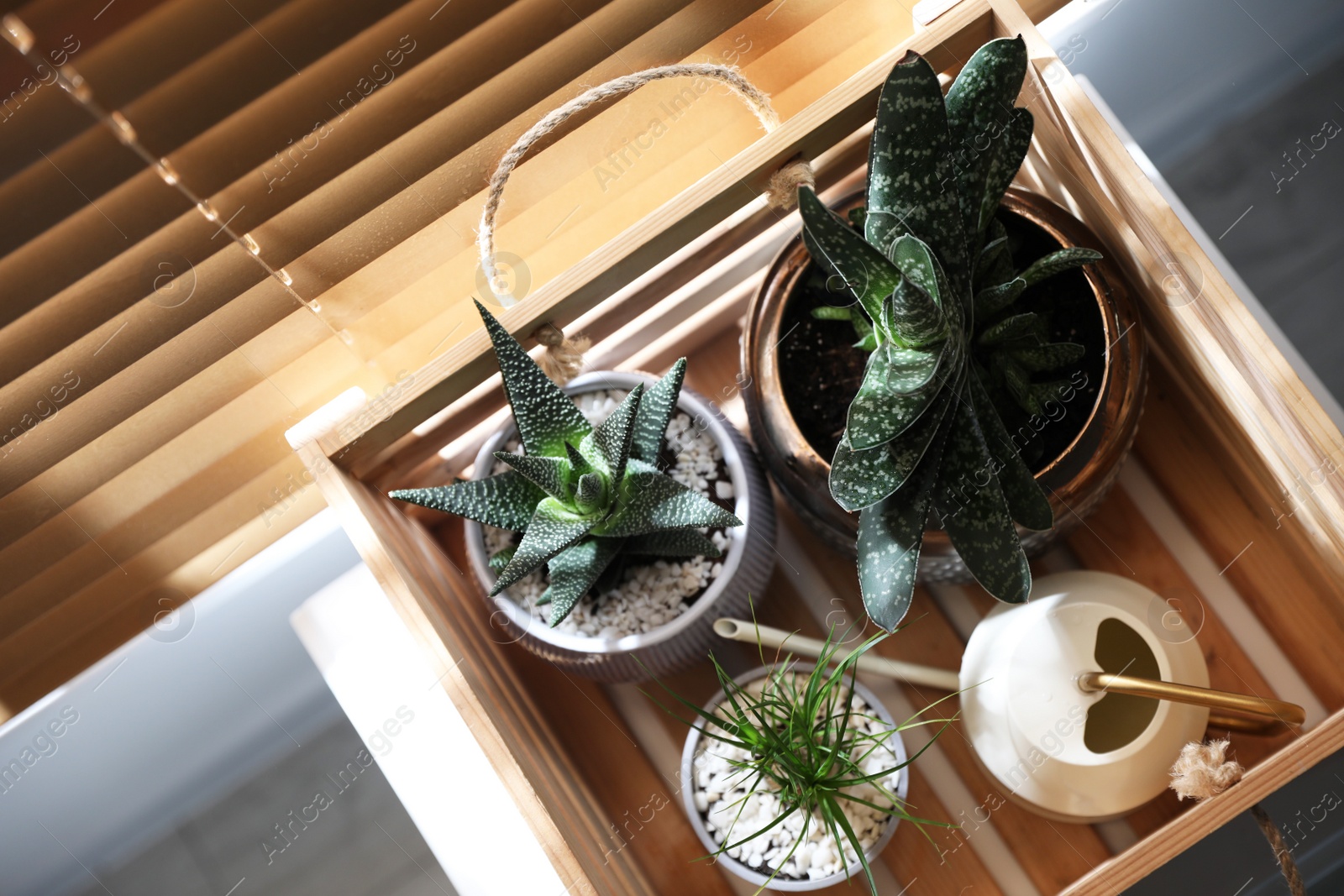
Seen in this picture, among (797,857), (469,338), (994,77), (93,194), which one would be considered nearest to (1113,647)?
(797,857)

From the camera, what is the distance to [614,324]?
0.73m

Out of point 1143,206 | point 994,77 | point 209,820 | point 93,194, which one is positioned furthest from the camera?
point 209,820

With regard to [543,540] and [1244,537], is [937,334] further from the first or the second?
[1244,537]

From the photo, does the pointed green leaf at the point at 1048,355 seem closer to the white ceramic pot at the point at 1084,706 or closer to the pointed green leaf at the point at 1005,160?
the pointed green leaf at the point at 1005,160

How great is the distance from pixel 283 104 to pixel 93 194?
0.70 feet

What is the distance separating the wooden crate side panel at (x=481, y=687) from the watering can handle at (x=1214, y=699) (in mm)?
403

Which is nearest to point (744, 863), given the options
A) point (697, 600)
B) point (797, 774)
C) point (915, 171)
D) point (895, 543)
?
point (797, 774)

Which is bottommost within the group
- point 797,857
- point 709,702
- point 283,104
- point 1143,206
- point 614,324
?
point 797,857

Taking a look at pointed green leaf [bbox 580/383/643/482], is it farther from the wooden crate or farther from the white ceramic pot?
the white ceramic pot

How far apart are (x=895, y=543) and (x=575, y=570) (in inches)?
9.2

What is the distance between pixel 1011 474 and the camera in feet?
Answer: 1.74

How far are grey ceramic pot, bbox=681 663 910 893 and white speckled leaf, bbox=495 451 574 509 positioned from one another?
0.74ft

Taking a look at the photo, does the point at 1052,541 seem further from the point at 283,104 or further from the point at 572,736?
the point at 283,104

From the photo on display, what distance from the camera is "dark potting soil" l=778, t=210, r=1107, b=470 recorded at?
24.0 inches
